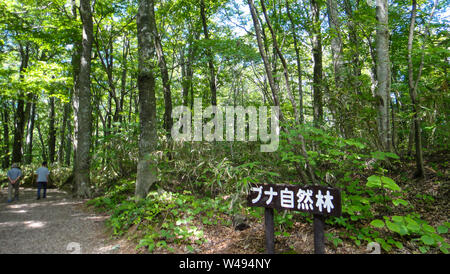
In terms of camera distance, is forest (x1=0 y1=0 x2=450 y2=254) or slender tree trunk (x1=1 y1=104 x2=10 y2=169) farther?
slender tree trunk (x1=1 y1=104 x2=10 y2=169)

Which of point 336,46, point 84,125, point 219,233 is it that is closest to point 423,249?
point 219,233

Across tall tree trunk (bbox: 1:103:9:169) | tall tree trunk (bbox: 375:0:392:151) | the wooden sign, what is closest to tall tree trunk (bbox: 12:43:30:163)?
tall tree trunk (bbox: 1:103:9:169)

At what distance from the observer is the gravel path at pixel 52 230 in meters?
4.20

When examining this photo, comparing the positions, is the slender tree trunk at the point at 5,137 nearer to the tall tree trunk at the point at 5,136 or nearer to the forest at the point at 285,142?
the tall tree trunk at the point at 5,136

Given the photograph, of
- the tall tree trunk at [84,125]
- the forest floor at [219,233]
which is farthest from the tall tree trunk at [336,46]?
the tall tree trunk at [84,125]

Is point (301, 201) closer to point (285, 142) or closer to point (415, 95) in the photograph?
point (285, 142)

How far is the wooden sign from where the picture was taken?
265cm

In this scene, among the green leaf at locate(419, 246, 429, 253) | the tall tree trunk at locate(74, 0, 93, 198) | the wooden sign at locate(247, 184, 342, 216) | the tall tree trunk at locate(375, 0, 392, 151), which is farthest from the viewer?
the tall tree trunk at locate(74, 0, 93, 198)

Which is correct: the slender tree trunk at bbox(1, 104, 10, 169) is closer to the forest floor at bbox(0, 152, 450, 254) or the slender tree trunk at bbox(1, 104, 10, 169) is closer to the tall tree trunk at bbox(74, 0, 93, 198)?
the tall tree trunk at bbox(74, 0, 93, 198)

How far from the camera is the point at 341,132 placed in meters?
4.98

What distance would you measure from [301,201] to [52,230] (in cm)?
533

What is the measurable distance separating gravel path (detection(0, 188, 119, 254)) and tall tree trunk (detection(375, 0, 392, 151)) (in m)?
5.50

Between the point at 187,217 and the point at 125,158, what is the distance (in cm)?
425

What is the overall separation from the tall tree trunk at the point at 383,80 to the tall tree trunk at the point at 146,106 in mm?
5082
